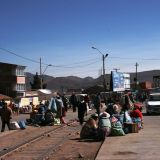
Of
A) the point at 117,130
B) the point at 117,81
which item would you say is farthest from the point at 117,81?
the point at 117,130

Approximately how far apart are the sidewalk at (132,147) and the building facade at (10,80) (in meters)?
81.6

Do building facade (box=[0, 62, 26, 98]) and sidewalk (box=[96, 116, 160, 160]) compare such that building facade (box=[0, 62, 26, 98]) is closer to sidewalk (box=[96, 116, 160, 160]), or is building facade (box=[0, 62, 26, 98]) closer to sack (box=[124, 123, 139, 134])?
sack (box=[124, 123, 139, 134])

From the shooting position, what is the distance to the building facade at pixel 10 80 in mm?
102594

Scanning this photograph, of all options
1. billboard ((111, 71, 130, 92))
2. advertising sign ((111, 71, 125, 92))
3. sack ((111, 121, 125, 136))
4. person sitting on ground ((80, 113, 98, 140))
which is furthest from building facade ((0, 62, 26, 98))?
person sitting on ground ((80, 113, 98, 140))

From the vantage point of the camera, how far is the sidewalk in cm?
1518

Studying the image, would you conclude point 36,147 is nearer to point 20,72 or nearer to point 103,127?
point 103,127

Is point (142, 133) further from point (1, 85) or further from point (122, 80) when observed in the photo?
point (1, 85)

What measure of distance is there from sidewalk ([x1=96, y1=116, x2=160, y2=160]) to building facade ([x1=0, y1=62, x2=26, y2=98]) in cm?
8164

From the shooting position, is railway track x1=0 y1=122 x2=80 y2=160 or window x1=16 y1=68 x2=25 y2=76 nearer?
railway track x1=0 y1=122 x2=80 y2=160

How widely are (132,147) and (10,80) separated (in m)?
87.0

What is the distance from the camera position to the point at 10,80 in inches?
4060

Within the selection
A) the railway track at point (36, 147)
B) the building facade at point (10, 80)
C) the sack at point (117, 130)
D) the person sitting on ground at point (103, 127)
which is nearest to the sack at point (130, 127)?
the sack at point (117, 130)

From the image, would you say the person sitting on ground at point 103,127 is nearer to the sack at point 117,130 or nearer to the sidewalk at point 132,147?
the sidewalk at point 132,147

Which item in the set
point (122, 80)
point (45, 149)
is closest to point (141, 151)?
point (45, 149)
